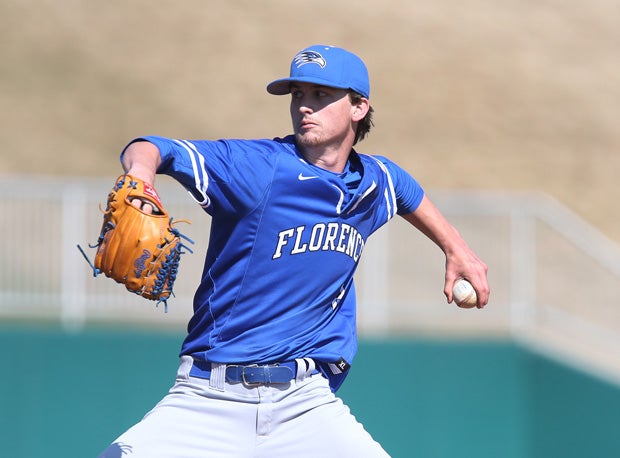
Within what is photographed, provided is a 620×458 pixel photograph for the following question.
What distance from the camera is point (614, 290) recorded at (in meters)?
11.4

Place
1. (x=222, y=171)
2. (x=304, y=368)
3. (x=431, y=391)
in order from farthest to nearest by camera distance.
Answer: (x=431, y=391)
(x=304, y=368)
(x=222, y=171)

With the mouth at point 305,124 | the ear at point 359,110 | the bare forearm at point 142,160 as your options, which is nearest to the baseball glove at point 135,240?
the bare forearm at point 142,160

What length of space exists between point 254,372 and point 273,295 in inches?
12.6

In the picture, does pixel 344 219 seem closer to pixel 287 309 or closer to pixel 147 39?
pixel 287 309

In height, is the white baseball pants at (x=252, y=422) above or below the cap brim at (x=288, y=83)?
below

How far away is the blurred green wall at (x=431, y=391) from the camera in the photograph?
980 cm

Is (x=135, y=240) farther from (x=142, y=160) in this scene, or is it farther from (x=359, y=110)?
(x=359, y=110)

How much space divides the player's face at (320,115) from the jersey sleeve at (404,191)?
380 millimetres

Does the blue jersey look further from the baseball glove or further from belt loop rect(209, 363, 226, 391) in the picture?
the baseball glove

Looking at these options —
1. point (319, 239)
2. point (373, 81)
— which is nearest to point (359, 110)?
point (319, 239)

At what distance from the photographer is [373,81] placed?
91.0ft

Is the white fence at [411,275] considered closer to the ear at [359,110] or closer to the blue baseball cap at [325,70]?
the ear at [359,110]

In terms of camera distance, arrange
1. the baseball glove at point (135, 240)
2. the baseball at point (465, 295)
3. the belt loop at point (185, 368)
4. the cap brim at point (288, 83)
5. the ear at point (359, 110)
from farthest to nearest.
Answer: the baseball at point (465, 295) → the ear at point (359, 110) → the cap brim at point (288, 83) → the belt loop at point (185, 368) → the baseball glove at point (135, 240)

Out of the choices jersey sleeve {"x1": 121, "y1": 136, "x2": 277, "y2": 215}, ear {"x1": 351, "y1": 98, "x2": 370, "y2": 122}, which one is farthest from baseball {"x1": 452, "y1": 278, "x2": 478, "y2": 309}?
jersey sleeve {"x1": 121, "y1": 136, "x2": 277, "y2": 215}
